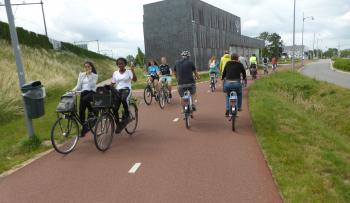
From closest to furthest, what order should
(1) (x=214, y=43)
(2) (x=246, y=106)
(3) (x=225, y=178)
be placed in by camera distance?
(3) (x=225, y=178) < (2) (x=246, y=106) < (1) (x=214, y=43)

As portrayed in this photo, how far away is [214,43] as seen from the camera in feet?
212

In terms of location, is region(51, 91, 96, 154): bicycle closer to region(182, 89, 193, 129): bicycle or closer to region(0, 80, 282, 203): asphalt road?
region(0, 80, 282, 203): asphalt road

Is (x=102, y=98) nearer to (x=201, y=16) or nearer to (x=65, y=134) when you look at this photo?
(x=65, y=134)

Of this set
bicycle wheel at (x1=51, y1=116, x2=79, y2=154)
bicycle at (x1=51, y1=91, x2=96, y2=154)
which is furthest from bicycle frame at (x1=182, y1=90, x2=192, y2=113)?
bicycle wheel at (x1=51, y1=116, x2=79, y2=154)

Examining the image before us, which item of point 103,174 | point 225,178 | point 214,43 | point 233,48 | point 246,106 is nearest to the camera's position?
point 225,178

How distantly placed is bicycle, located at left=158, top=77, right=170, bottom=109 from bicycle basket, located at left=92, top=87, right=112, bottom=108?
5935 millimetres

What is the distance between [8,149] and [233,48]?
7383 cm

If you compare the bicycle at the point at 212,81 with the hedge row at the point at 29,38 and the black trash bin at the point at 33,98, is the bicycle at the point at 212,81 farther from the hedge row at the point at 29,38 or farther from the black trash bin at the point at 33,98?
the hedge row at the point at 29,38

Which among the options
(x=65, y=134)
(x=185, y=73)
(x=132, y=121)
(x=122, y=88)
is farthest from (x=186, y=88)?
(x=65, y=134)

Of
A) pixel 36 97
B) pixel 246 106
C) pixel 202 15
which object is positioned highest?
pixel 202 15

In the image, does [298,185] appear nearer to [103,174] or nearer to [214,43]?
[103,174]

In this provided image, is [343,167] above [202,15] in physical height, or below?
below

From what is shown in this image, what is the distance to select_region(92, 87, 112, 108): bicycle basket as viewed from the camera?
24.9ft

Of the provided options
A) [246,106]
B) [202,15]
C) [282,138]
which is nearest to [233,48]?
[202,15]
